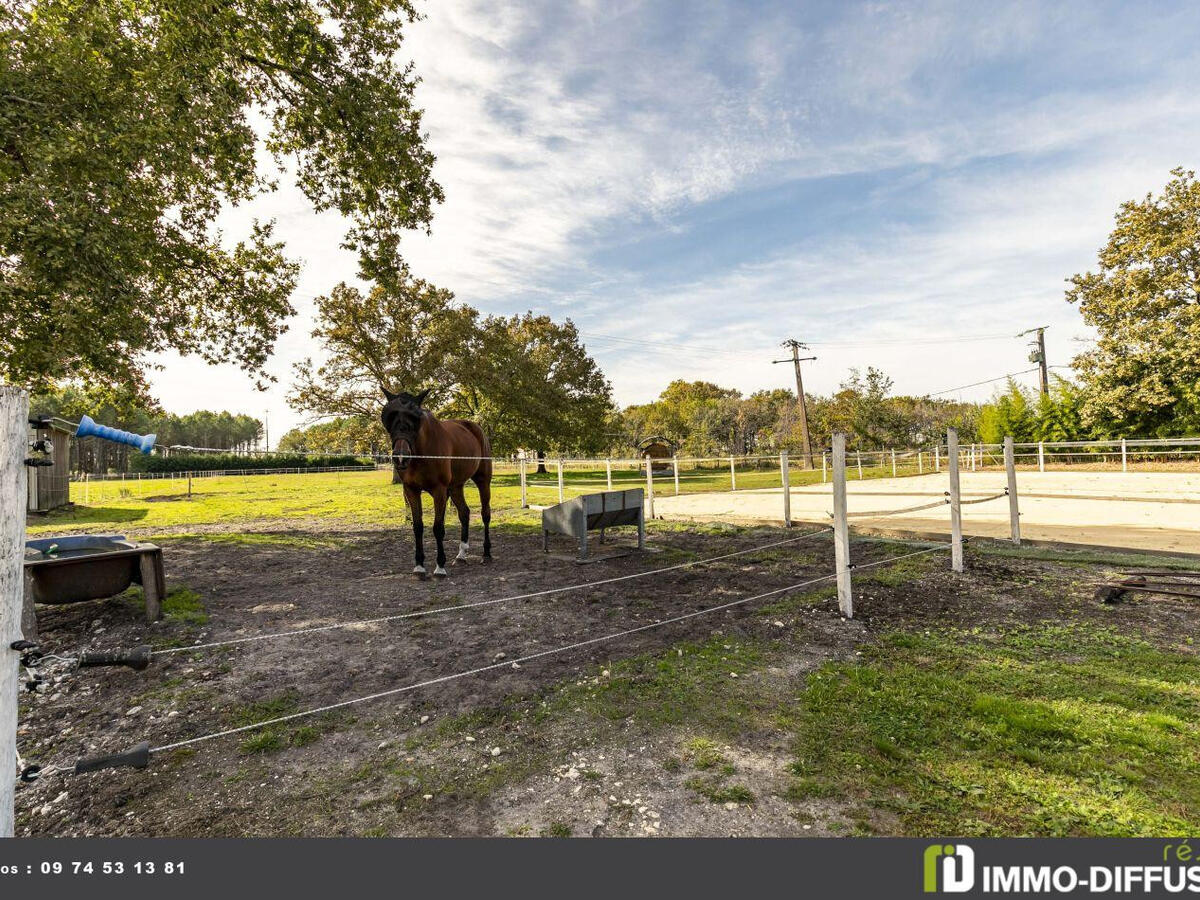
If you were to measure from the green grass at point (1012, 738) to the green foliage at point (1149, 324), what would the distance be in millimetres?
29404

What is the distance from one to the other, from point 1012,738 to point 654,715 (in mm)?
1842

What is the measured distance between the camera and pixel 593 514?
7395 mm

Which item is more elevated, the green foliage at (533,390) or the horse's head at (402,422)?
the green foliage at (533,390)

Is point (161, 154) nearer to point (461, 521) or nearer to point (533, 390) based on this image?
point (461, 521)

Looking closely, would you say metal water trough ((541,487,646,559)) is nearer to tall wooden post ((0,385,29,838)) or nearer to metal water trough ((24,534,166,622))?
metal water trough ((24,534,166,622))

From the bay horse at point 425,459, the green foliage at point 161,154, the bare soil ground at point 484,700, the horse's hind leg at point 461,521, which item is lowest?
the bare soil ground at point 484,700

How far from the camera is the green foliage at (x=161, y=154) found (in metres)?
6.03

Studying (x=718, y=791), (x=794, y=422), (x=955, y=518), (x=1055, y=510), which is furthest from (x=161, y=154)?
(x=794, y=422)

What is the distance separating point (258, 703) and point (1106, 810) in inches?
176

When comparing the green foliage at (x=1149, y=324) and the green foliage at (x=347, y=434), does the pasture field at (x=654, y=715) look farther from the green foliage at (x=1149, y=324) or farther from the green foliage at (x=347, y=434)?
the green foliage at (x=1149, y=324)

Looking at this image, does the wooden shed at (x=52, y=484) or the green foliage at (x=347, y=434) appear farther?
the green foliage at (x=347, y=434)

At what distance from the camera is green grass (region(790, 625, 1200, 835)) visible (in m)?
2.05

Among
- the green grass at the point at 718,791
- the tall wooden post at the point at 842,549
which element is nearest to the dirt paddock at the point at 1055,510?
Result: the tall wooden post at the point at 842,549

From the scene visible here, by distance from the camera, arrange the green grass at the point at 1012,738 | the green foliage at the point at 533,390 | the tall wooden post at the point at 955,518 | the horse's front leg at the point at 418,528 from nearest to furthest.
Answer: the green grass at the point at 1012,738 → the tall wooden post at the point at 955,518 → the horse's front leg at the point at 418,528 → the green foliage at the point at 533,390
